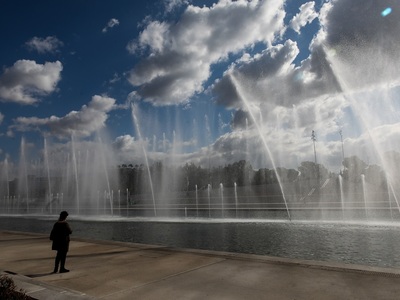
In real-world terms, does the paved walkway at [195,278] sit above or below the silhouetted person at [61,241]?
below

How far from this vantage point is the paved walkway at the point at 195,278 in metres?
6.11

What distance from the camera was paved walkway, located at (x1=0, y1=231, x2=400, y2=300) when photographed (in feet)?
20.0

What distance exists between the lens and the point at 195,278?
7320mm

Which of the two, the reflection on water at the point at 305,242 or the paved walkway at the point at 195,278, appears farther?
the reflection on water at the point at 305,242

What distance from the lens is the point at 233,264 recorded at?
8.51 metres

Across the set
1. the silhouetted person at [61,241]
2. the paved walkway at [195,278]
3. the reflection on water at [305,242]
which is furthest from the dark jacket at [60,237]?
the reflection on water at [305,242]

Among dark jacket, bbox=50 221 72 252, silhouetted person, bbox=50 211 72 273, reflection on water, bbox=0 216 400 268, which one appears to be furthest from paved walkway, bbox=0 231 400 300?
reflection on water, bbox=0 216 400 268

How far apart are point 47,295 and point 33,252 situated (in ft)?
21.8

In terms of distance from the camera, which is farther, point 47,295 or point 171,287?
point 171,287

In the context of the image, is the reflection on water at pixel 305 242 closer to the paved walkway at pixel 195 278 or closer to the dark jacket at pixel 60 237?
the paved walkway at pixel 195 278

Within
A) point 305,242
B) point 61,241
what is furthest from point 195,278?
point 305,242

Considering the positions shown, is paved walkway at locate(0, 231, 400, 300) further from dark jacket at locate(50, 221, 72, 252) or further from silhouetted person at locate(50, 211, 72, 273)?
dark jacket at locate(50, 221, 72, 252)

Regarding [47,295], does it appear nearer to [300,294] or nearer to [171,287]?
Answer: [171,287]

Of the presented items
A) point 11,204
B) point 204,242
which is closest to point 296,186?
point 11,204
